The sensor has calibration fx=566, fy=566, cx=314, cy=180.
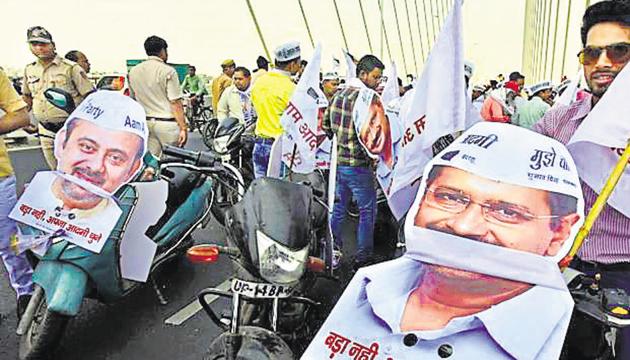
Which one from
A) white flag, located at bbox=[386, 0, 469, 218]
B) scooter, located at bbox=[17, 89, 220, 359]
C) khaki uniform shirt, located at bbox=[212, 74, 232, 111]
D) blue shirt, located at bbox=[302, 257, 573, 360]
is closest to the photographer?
blue shirt, located at bbox=[302, 257, 573, 360]

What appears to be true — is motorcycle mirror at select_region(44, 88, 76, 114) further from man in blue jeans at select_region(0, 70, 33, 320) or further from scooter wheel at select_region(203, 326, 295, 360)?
scooter wheel at select_region(203, 326, 295, 360)

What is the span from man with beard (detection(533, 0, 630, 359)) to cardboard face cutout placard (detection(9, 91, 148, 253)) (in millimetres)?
2136

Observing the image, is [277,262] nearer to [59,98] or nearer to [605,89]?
[605,89]

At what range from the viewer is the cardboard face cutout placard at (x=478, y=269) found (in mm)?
1294

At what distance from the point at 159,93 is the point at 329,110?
2154mm

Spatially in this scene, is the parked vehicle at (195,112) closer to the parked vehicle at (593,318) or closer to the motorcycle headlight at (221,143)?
the motorcycle headlight at (221,143)

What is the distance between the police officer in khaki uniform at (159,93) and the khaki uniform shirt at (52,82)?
0.65 metres

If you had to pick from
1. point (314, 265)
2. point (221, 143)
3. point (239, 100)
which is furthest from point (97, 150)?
point (239, 100)

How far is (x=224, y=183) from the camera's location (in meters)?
2.89

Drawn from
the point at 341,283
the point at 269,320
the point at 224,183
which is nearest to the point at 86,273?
the point at 224,183

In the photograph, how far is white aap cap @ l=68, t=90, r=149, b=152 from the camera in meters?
2.89

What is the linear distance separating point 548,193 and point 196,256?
1.47m

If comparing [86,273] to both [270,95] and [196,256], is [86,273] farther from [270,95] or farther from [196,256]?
[270,95]

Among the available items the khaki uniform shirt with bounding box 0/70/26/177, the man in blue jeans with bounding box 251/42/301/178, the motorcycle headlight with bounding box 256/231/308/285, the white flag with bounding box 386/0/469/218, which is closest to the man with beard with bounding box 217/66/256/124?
the man in blue jeans with bounding box 251/42/301/178
